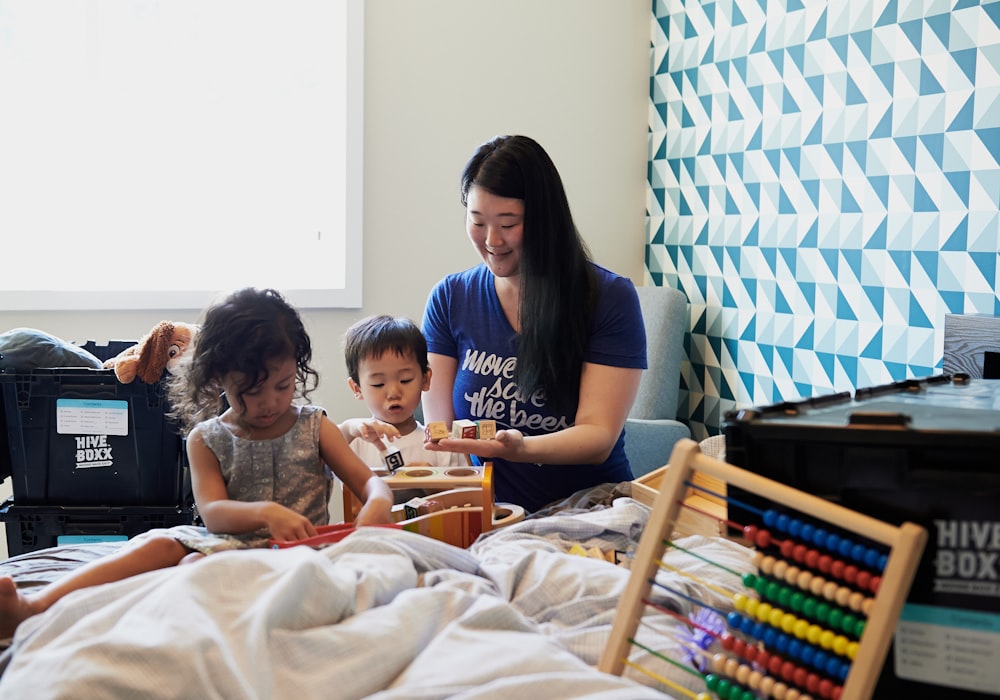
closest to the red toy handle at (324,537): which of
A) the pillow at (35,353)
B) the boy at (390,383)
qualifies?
the boy at (390,383)

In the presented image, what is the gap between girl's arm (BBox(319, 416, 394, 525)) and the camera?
1604mm

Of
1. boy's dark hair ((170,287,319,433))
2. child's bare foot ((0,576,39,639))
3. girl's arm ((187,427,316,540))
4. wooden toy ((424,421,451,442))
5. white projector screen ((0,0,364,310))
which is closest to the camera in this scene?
child's bare foot ((0,576,39,639))

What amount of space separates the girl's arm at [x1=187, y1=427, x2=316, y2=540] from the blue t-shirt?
603 millimetres

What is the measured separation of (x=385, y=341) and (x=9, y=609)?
100 centimetres

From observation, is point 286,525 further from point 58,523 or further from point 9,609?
point 58,523

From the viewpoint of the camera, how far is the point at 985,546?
0.97m

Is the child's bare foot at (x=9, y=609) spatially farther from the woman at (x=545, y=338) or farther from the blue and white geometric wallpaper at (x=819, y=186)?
the blue and white geometric wallpaper at (x=819, y=186)

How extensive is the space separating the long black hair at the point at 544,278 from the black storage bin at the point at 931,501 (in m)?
1.06

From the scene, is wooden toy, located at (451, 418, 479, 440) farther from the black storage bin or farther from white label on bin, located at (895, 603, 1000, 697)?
white label on bin, located at (895, 603, 1000, 697)

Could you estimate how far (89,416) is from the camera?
2230mm

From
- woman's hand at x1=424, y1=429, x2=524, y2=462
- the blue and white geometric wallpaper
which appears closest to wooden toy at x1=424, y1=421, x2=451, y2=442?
woman's hand at x1=424, y1=429, x2=524, y2=462

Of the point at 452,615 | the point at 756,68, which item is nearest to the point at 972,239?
the point at 756,68

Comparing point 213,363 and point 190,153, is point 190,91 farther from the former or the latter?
point 213,363

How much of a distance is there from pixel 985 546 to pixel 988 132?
1.67 meters
